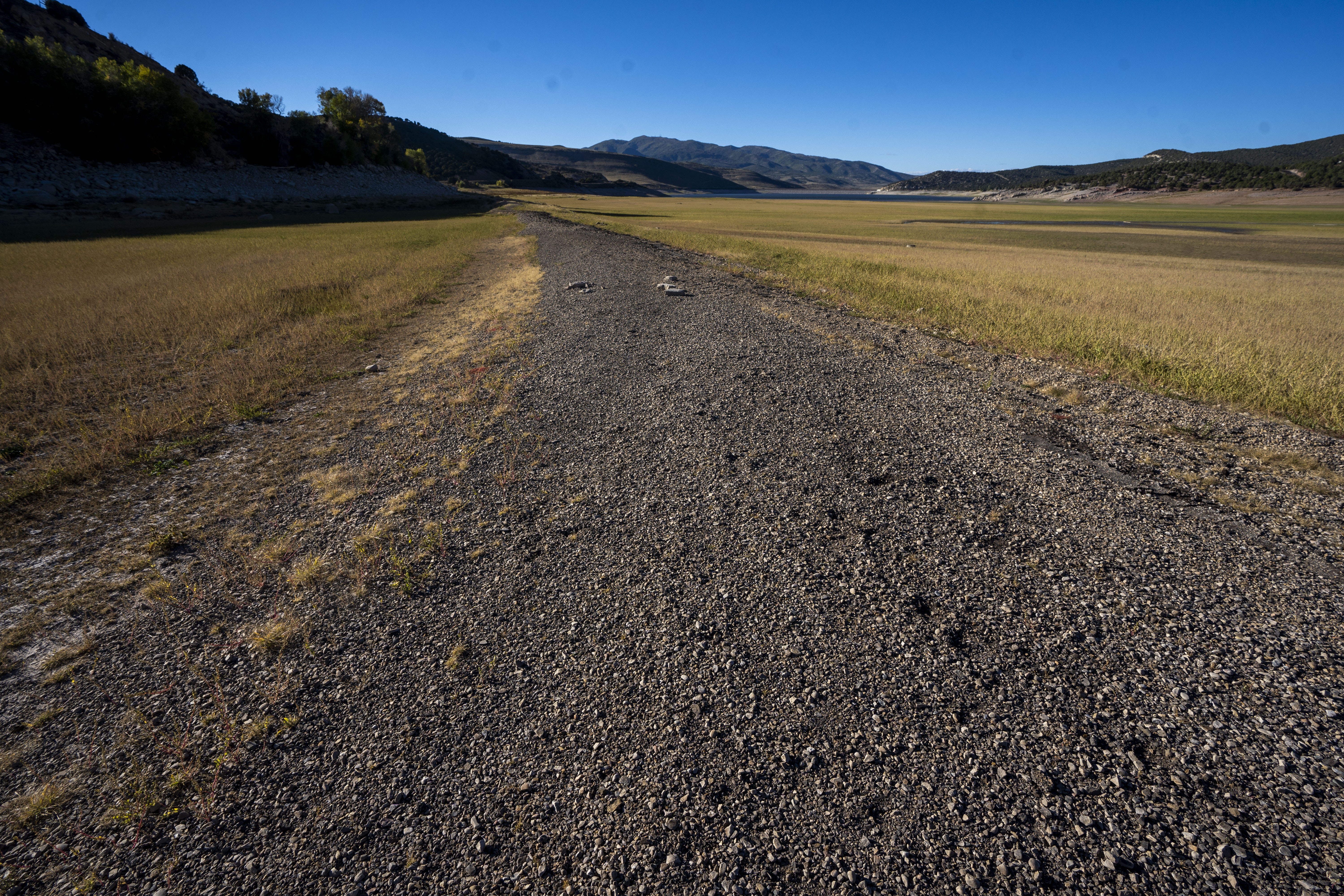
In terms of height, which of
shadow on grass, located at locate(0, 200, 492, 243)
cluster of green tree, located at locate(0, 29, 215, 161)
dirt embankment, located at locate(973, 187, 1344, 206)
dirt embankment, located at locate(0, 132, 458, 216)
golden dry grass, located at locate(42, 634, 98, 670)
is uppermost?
cluster of green tree, located at locate(0, 29, 215, 161)

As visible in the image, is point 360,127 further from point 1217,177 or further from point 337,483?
point 1217,177

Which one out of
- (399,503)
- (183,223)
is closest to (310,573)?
(399,503)

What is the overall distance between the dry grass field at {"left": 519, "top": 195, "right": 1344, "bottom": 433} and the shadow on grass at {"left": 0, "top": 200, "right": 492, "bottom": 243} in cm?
2666

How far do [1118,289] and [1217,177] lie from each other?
186438mm

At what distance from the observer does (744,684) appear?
190 inches

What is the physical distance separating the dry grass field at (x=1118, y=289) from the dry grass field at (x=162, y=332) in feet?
59.8

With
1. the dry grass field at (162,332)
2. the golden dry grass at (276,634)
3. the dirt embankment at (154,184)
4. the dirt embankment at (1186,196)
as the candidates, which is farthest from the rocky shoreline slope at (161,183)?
the dirt embankment at (1186,196)

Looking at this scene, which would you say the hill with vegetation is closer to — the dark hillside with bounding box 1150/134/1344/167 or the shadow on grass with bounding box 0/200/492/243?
the shadow on grass with bounding box 0/200/492/243

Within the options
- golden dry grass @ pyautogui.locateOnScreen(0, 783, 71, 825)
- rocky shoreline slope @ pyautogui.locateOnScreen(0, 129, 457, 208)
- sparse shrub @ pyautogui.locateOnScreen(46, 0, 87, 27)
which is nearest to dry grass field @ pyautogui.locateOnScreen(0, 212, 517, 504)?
golden dry grass @ pyautogui.locateOnScreen(0, 783, 71, 825)

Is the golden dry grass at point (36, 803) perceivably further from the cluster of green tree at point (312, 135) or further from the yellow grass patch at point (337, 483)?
the cluster of green tree at point (312, 135)

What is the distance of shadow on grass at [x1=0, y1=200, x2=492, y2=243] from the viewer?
41844 mm

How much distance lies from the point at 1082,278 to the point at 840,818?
34815mm

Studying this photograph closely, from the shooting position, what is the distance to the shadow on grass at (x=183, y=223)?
4184 centimetres

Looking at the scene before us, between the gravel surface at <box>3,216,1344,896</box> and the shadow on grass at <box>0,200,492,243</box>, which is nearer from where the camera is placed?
the gravel surface at <box>3,216,1344,896</box>
